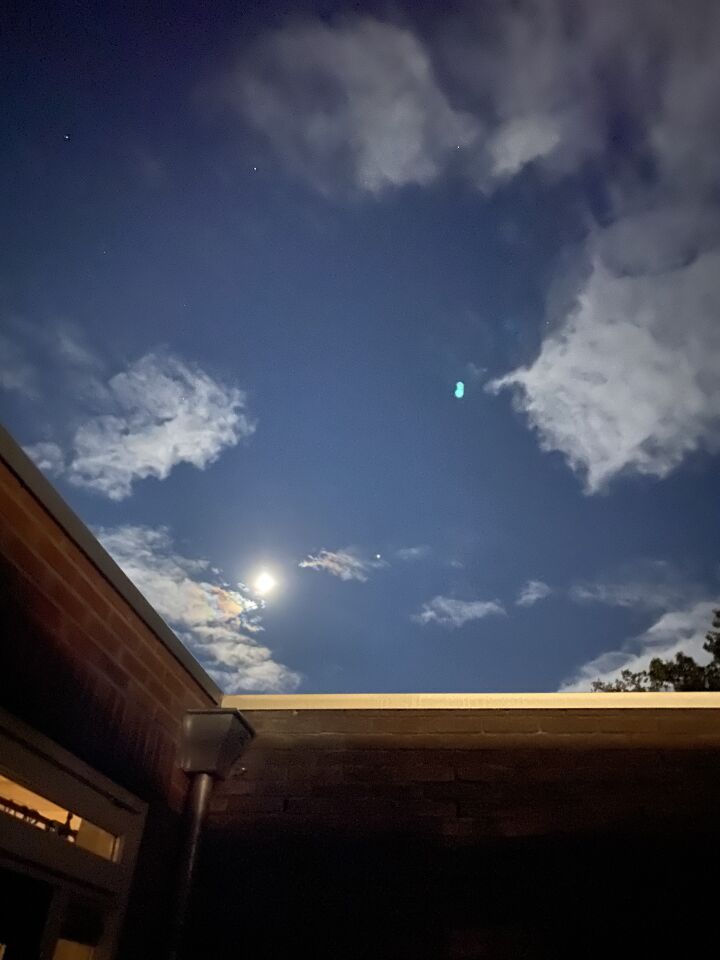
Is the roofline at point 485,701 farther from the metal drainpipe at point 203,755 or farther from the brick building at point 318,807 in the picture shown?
the metal drainpipe at point 203,755

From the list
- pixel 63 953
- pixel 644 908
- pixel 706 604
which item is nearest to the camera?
pixel 63 953

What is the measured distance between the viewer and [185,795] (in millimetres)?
3096

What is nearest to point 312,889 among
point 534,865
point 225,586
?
point 534,865

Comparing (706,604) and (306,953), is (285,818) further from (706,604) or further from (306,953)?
(706,604)

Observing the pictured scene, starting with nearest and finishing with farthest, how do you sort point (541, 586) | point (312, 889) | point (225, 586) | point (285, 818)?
point (312, 889)
point (285, 818)
point (225, 586)
point (541, 586)

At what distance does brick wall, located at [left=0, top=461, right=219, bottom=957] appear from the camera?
1.83 meters

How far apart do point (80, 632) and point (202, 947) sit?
1.91m

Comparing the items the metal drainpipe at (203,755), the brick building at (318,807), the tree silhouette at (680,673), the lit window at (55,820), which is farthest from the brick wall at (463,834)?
the tree silhouette at (680,673)

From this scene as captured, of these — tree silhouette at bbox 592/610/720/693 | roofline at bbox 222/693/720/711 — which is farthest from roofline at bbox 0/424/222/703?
tree silhouette at bbox 592/610/720/693

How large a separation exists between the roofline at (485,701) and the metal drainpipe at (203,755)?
0.50 m

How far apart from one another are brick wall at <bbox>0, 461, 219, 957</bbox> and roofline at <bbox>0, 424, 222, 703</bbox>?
24 millimetres

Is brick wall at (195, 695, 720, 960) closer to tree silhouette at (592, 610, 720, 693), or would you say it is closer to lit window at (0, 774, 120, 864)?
lit window at (0, 774, 120, 864)

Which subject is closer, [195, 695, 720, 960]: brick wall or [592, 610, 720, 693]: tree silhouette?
[195, 695, 720, 960]: brick wall

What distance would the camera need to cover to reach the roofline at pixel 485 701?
3363 mm
